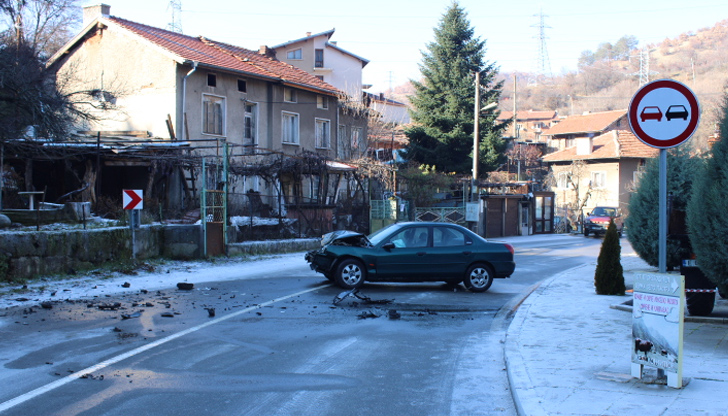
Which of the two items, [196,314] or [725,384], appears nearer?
[725,384]

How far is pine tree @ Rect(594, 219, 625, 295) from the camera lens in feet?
40.8

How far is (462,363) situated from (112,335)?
4655 mm

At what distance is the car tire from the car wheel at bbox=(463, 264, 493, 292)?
4463mm

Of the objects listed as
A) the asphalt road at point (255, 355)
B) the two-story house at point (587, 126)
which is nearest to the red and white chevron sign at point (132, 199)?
the asphalt road at point (255, 355)

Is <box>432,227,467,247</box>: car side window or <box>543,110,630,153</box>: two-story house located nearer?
<box>432,227,467,247</box>: car side window

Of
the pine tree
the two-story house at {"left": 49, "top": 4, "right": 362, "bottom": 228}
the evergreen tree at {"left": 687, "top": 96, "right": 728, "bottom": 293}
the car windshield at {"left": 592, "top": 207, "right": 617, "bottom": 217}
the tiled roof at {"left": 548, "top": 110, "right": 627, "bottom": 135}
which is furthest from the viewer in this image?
the tiled roof at {"left": 548, "top": 110, "right": 627, "bottom": 135}

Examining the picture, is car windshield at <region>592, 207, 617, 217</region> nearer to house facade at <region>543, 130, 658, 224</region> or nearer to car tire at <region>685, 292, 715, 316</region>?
house facade at <region>543, 130, 658, 224</region>

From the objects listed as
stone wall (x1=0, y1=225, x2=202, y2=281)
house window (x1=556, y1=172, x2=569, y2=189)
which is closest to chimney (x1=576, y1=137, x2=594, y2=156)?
house window (x1=556, y1=172, x2=569, y2=189)

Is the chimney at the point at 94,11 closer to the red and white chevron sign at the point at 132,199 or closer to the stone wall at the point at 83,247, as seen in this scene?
the stone wall at the point at 83,247

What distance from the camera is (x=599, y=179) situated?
49.6 metres

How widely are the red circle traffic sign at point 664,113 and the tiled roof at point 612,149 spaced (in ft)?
143

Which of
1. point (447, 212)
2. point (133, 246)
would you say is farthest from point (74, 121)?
point (447, 212)

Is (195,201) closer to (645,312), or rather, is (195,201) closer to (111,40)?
(111,40)

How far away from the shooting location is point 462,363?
733cm
